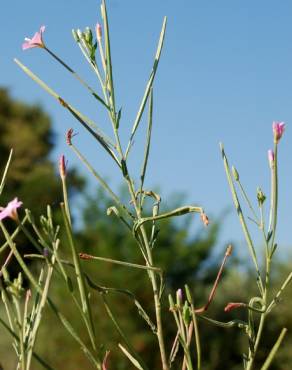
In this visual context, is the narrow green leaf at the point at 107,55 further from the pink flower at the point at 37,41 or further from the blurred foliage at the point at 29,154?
the blurred foliage at the point at 29,154

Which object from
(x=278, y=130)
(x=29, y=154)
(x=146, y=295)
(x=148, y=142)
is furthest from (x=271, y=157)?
(x=29, y=154)

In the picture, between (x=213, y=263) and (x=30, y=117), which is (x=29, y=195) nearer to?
(x=30, y=117)

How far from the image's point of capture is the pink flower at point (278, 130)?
0.73 metres

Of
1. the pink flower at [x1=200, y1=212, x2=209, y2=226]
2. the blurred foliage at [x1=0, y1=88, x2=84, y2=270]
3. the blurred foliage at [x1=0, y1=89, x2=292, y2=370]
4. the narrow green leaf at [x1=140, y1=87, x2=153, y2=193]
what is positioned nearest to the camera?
the pink flower at [x1=200, y1=212, x2=209, y2=226]

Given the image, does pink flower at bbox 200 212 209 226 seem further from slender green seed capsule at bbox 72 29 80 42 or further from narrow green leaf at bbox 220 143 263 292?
slender green seed capsule at bbox 72 29 80 42

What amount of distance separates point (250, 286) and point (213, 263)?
100cm

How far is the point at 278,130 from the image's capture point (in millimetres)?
736

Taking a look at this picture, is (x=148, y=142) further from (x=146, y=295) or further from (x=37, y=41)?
(x=146, y=295)

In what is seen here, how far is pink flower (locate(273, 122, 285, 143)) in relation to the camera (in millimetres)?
733

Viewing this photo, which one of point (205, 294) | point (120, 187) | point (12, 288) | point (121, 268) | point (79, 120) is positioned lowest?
point (205, 294)

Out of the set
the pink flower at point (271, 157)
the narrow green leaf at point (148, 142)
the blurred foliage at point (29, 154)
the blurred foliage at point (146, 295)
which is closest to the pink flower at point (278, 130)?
the pink flower at point (271, 157)

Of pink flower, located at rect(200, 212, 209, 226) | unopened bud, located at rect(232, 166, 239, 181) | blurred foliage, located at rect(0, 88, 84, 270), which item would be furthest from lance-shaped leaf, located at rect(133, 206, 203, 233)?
blurred foliage, located at rect(0, 88, 84, 270)

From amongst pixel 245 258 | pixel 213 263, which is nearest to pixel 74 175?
pixel 213 263

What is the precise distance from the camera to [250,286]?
874cm
